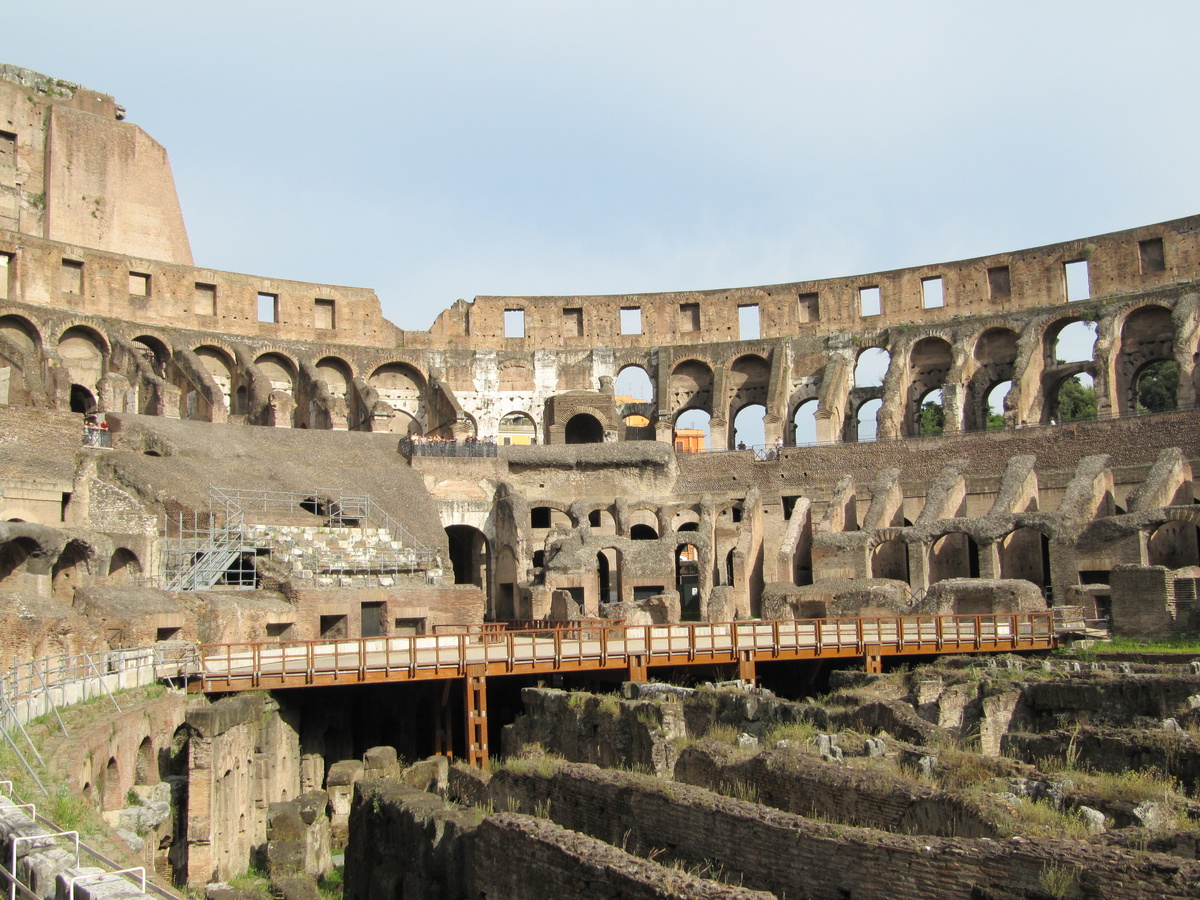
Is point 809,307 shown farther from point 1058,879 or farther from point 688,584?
point 1058,879

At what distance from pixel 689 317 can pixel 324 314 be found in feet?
46.7

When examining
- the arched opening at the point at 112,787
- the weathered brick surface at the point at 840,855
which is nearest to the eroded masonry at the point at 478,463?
the arched opening at the point at 112,787

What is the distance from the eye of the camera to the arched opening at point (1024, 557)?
32.2m

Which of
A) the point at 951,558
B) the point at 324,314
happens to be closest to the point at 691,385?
the point at 324,314

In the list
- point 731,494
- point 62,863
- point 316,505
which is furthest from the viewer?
point 731,494

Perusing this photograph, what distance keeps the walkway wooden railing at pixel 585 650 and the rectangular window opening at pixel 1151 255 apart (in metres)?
19.6

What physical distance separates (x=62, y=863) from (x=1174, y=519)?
27.2 metres

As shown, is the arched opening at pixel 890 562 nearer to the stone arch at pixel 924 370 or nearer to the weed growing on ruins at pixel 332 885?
the stone arch at pixel 924 370

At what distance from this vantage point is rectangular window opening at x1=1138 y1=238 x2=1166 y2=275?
39438mm

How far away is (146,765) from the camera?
15.3 m

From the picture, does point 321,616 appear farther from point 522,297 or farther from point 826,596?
point 522,297

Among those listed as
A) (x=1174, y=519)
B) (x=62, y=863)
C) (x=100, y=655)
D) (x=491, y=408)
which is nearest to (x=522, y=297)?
(x=491, y=408)

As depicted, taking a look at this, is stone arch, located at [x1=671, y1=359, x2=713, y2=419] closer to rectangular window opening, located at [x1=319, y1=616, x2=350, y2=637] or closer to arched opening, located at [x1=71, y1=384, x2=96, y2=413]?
arched opening, located at [x1=71, y1=384, x2=96, y2=413]

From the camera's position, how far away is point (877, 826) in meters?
8.58
